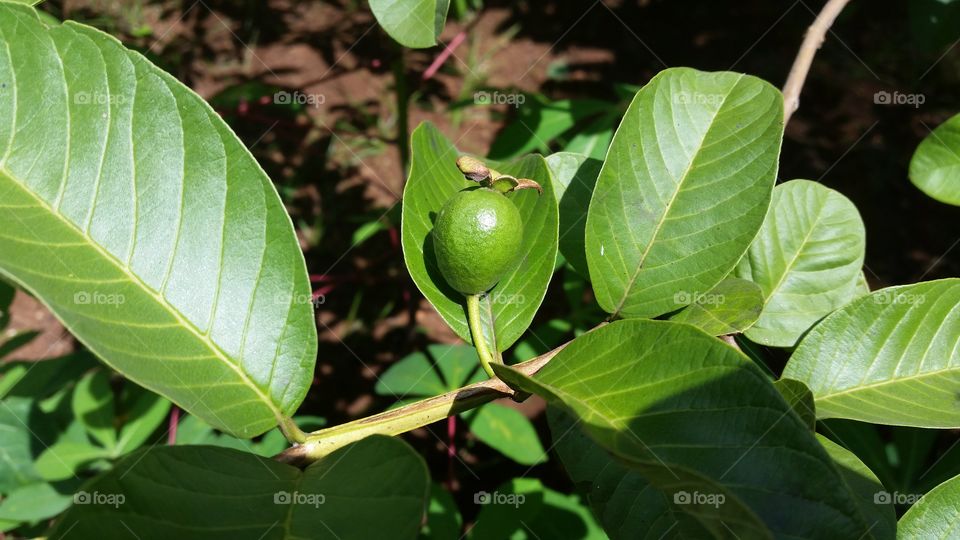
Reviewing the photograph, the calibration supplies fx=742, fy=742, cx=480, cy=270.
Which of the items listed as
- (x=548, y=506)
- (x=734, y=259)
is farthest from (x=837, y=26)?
(x=734, y=259)

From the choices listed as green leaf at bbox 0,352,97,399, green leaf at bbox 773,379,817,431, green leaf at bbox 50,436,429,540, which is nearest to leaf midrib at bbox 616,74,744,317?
green leaf at bbox 773,379,817,431

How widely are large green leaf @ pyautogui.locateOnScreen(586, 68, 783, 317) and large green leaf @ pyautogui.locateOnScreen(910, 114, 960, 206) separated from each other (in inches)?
14.7

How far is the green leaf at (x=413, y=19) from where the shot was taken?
1.00m

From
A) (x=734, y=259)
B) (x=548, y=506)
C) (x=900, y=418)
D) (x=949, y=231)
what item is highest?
(x=734, y=259)

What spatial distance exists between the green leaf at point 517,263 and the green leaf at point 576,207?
125 mm

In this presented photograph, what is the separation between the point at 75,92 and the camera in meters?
0.78

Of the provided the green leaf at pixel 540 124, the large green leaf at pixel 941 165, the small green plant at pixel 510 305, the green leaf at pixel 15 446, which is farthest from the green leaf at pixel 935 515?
the green leaf at pixel 15 446

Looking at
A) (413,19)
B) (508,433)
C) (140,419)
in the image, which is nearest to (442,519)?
(508,433)

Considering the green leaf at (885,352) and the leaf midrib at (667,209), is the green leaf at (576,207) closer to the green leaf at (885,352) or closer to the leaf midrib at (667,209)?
the leaf midrib at (667,209)

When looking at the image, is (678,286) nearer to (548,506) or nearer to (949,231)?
(548,506)

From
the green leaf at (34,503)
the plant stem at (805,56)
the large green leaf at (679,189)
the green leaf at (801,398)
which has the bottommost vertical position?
the green leaf at (34,503)

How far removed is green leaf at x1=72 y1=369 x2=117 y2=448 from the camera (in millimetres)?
1646

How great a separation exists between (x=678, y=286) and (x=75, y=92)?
71cm

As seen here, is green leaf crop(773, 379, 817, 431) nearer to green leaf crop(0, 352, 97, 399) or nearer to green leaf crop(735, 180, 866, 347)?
green leaf crop(735, 180, 866, 347)
